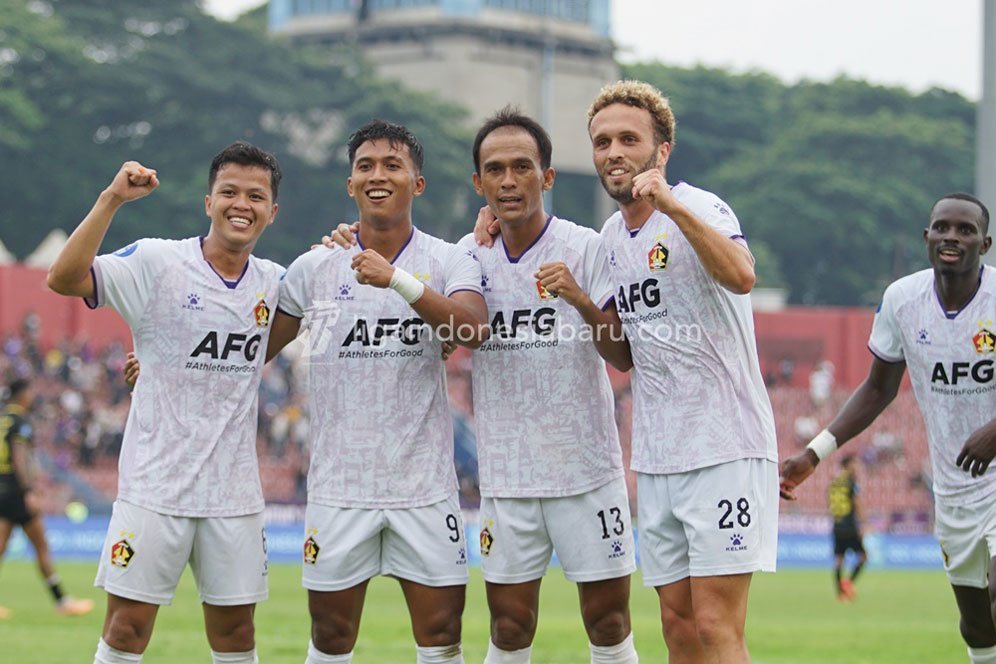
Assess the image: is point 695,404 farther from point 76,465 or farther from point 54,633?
point 76,465

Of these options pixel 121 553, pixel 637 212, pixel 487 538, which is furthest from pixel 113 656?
pixel 637 212

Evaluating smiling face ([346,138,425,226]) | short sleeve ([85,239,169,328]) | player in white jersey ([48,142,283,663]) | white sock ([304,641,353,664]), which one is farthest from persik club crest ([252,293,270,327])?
white sock ([304,641,353,664])

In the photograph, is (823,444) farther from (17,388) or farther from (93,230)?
(17,388)

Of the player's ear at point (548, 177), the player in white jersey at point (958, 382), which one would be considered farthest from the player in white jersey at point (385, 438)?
the player in white jersey at point (958, 382)

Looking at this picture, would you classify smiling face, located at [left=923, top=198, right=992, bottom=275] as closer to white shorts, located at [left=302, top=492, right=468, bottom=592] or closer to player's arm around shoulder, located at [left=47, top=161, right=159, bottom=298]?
white shorts, located at [left=302, top=492, right=468, bottom=592]

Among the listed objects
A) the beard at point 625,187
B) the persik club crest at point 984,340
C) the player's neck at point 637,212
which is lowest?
the persik club crest at point 984,340

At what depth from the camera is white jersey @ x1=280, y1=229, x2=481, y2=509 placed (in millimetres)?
7930

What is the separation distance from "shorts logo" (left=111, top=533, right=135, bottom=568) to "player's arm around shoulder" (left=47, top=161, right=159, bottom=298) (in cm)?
130

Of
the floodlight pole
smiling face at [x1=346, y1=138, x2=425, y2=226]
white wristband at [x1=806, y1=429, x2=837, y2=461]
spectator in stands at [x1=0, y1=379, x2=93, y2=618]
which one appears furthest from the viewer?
spectator in stands at [x1=0, y1=379, x2=93, y2=618]

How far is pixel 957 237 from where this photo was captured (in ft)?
27.2

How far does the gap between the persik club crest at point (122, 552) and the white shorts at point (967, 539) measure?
14.3 feet

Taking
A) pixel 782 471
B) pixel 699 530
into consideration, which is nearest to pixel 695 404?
pixel 699 530

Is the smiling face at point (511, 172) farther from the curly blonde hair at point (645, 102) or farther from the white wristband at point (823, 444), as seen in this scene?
the white wristband at point (823, 444)

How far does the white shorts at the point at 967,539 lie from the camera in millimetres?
8258
